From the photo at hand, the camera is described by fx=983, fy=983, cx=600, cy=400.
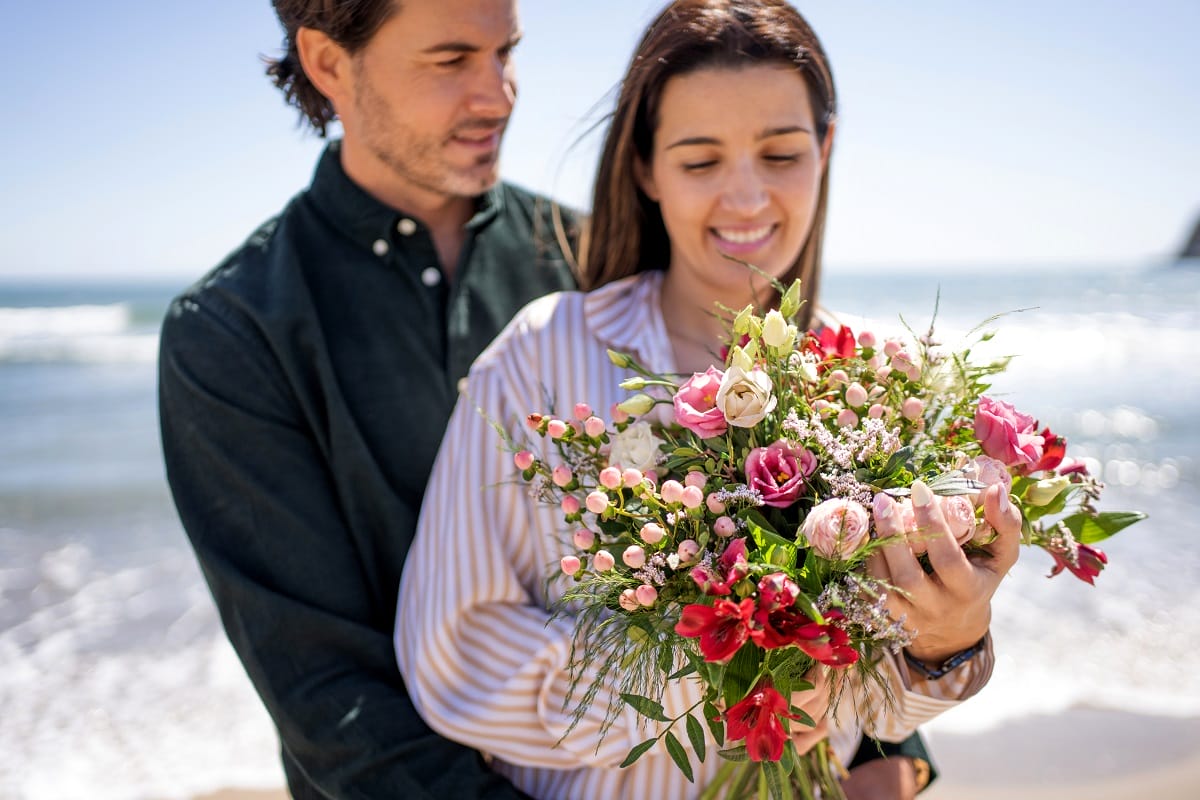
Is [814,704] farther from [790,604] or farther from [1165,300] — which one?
[1165,300]

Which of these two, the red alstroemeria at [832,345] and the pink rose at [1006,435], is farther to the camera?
the red alstroemeria at [832,345]

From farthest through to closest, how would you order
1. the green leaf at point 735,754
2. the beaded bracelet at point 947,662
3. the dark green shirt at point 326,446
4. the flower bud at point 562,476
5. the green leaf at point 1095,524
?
the dark green shirt at point 326,446, the beaded bracelet at point 947,662, the green leaf at point 1095,524, the flower bud at point 562,476, the green leaf at point 735,754

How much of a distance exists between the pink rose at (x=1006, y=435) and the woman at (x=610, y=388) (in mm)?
513

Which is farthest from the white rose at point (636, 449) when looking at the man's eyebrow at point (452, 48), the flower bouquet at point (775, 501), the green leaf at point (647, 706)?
the man's eyebrow at point (452, 48)

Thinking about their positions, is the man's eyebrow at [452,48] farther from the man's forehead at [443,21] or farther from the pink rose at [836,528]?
the pink rose at [836,528]

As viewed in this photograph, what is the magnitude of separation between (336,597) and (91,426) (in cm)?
958

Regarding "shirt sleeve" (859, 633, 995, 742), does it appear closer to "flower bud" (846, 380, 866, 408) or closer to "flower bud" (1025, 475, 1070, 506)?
"flower bud" (1025, 475, 1070, 506)

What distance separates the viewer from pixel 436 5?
2613 mm

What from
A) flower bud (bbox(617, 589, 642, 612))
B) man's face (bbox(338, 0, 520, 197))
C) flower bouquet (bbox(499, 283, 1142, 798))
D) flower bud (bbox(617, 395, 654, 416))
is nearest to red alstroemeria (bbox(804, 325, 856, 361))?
flower bouquet (bbox(499, 283, 1142, 798))

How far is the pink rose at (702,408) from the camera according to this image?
146cm

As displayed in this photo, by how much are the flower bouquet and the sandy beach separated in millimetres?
2746

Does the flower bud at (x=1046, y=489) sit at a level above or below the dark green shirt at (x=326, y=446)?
above

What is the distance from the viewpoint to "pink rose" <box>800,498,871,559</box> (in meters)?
1.33

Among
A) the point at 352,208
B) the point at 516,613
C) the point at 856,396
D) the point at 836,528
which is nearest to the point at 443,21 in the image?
the point at 352,208
